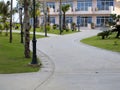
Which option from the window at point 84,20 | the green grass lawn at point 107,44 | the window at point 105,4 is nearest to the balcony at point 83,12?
the window at point 84,20

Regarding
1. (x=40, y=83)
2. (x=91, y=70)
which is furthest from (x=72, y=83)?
(x=91, y=70)

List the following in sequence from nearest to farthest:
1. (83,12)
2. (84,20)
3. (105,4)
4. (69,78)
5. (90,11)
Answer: (69,78) < (105,4) < (90,11) < (83,12) < (84,20)

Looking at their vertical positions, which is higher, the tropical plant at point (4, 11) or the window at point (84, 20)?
the tropical plant at point (4, 11)

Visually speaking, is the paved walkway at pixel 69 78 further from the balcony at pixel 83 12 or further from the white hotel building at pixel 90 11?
the balcony at pixel 83 12

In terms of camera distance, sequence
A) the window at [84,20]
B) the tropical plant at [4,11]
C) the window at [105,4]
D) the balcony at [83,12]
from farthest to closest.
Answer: the window at [84,20] < the balcony at [83,12] < the window at [105,4] < the tropical plant at [4,11]

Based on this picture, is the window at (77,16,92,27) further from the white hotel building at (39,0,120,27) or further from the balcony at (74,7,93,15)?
the balcony at (74,7,93,15)

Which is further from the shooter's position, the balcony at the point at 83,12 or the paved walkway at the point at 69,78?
the balcony at the point at 83,12

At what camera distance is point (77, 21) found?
80562mm

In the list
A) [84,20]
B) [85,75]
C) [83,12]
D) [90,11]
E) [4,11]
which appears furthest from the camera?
[84,20]

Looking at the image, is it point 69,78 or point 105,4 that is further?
point 105,4

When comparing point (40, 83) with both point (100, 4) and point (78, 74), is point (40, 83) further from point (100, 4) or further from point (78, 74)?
point (100, 4)

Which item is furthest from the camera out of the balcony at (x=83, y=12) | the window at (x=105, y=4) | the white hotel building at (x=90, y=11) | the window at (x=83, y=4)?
the window at (x=83, y=4)

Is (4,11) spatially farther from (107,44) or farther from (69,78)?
(69,78)

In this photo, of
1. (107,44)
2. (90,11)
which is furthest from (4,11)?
(90,11)
